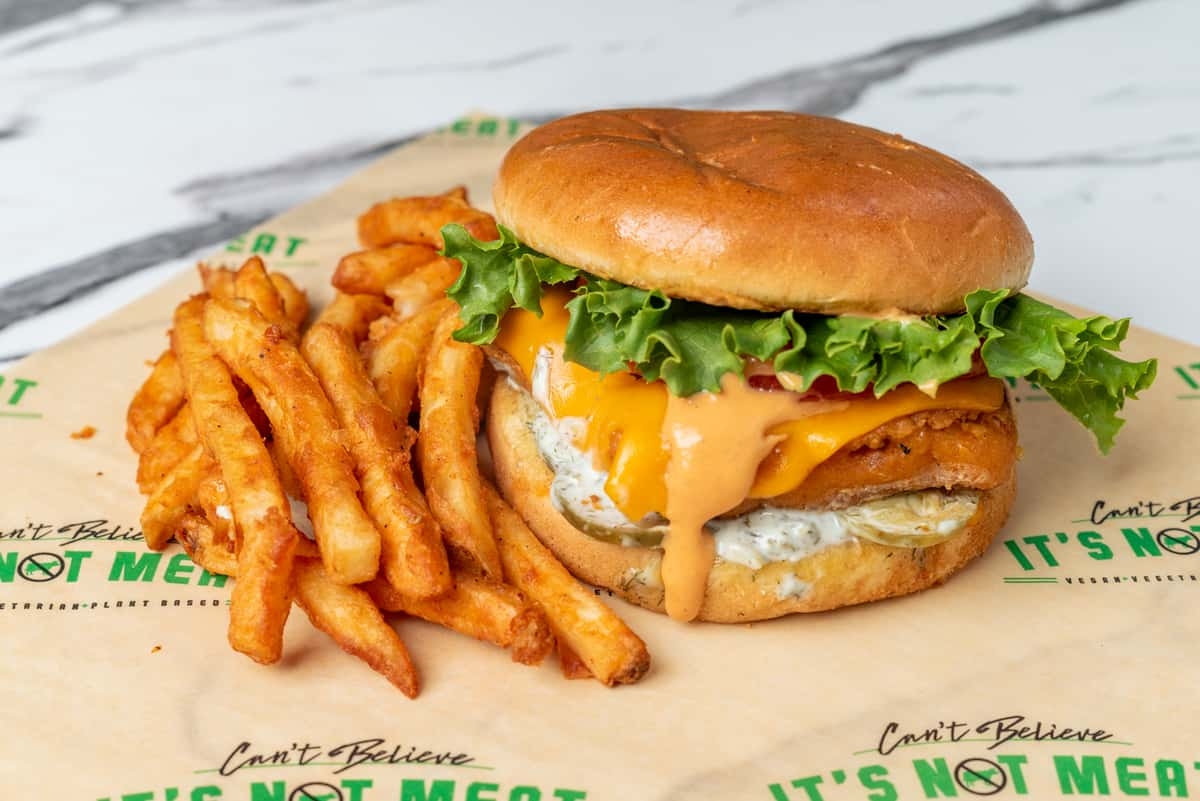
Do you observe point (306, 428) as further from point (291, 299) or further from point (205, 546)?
point (291, 299)

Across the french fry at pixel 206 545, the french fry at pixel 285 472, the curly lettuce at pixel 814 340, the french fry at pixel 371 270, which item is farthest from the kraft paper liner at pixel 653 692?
the french fry at pixel 371 270

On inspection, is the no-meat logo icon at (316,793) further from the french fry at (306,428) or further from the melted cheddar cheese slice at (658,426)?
→ the melted cheddar cheese slice at (658,426)

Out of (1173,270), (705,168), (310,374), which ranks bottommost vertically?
(1173,270)

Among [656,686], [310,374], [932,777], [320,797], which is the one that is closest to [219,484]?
[310,374]

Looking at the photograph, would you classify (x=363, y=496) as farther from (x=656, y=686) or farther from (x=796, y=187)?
(x=796, y=187)

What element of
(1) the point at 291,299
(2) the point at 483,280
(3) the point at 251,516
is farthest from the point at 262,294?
(3) the point at 251,516

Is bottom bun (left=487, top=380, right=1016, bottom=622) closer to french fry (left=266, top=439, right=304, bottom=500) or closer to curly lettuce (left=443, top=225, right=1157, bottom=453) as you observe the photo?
curly lettuce (left=443, top=225, right=1157, bottom=453)
